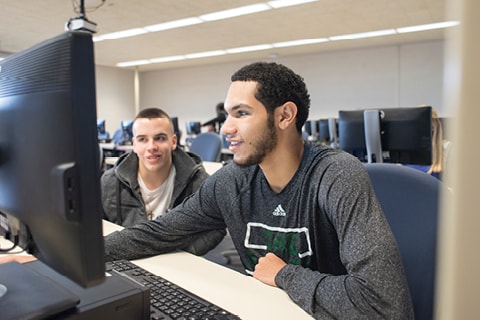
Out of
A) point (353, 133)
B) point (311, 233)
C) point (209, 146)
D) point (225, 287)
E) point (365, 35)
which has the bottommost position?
point (225, 287)

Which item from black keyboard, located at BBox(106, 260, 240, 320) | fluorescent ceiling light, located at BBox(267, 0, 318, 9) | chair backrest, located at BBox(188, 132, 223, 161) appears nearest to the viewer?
black keyboard, located at BBox(106, 260, 240, 320)

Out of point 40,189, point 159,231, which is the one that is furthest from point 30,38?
point 40,189

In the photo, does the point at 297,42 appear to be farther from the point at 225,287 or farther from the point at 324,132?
the point at 225,287

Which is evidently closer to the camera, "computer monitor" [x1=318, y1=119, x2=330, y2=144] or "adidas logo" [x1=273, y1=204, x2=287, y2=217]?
"adidas logo" [x1=273, y1=204, x2=287, y2=217]

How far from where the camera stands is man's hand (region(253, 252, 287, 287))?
40.2 inches

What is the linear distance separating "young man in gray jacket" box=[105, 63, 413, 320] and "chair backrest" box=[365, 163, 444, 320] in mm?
146

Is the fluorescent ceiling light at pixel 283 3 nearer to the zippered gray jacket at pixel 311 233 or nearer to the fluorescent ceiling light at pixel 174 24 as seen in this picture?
the fluorescent ceiling light at pixel 174 24

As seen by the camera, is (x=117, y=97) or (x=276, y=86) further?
(x=117, y=97)

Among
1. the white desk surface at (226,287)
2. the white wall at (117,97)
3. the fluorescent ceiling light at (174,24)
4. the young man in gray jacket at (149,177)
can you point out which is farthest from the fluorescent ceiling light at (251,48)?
the white desk surface at (226,287)

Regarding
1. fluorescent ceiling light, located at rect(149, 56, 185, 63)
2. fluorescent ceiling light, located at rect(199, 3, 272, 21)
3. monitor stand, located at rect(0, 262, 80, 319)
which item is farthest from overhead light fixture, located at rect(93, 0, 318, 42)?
monitor stand, located at rect(0, 262, 80, 319)

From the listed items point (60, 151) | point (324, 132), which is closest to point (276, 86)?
point (60, 151)

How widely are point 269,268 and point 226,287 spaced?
122 mm

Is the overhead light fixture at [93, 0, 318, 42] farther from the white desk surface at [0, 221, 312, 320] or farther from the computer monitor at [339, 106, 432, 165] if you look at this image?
the white desk surface at [0, 221, 312, 320]

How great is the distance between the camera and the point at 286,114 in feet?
3.99
